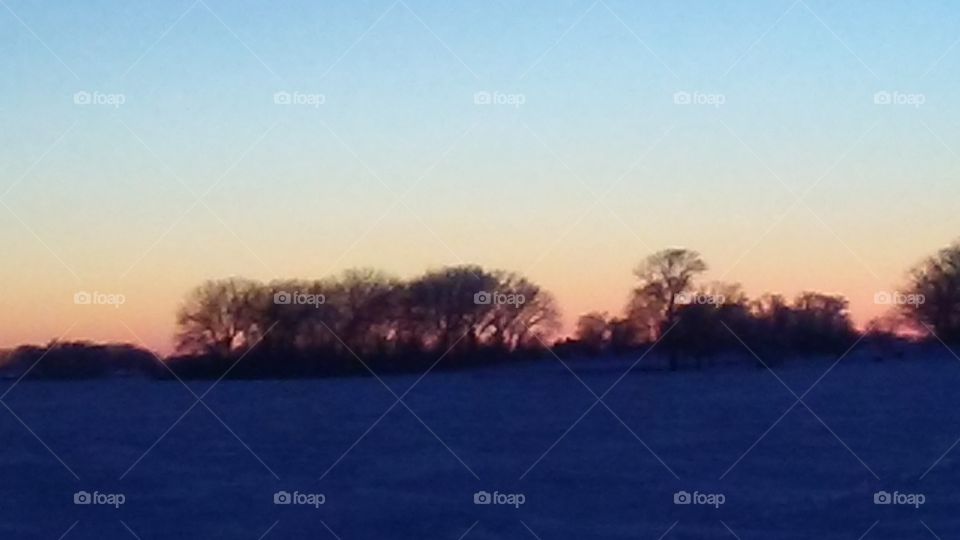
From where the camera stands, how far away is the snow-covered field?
4.59m

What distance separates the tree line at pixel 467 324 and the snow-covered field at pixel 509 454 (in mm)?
93

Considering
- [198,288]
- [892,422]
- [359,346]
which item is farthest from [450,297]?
[892,422]

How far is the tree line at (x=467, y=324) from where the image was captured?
4.55 meters

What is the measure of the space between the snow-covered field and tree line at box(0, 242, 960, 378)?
3.6 inches

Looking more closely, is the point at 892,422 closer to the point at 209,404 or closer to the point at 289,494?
the point at 289,494

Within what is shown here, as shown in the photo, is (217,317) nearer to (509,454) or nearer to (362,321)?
(362,321)

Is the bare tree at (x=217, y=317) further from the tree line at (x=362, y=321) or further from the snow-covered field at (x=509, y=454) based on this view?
the snow-covered field at (x=509, y=454)

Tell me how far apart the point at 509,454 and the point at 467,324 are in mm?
640

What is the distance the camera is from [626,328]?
4559 mm

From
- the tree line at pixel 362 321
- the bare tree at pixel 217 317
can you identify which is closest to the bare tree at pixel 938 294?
the tree line at pixel 362 321

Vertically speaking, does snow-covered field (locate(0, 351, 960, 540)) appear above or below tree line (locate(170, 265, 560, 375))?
below

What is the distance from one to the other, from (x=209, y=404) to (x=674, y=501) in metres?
2.20

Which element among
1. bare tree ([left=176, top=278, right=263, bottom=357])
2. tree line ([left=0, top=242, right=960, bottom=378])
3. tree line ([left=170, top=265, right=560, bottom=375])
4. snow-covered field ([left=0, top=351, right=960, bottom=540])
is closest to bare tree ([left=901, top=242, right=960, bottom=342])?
tree line ([left=0, top=242, right=960, bottom=378])

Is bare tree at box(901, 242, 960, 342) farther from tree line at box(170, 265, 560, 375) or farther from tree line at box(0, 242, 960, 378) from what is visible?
tree line at box(170, 265, 560, 375)
